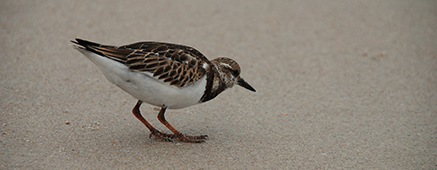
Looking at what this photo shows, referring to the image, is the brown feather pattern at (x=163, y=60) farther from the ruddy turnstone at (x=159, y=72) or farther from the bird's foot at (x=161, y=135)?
the bird's foot at (x=161, y=135)

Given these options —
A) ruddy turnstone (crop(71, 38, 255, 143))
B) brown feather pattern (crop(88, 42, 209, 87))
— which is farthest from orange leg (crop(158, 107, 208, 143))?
brown feather pattern (crop(88, 42, 209, 87))

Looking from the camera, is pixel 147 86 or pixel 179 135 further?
pixel 179 135

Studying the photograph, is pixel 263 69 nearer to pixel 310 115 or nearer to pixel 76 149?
pixel 310 115

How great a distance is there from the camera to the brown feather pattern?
12.0 ft

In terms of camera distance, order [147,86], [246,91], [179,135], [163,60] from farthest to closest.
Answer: [246,91] → [179,135] → [163,60] → [147,86]

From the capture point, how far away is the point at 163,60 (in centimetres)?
384

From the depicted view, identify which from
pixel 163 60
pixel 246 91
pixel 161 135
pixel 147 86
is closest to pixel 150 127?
pixel 161 135

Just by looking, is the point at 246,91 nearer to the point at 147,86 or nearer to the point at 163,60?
the point at 163,60

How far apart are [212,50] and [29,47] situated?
235 cm

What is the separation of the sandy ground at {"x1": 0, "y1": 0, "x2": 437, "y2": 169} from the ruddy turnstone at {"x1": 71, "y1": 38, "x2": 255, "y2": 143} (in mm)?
477

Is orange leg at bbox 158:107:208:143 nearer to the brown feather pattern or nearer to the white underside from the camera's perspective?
the white underside

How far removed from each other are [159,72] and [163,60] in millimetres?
153

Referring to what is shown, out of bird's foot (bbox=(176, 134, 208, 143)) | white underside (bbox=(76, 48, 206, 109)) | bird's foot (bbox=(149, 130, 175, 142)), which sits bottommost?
bird's foot (bbox=(176, 134, 208, 143))

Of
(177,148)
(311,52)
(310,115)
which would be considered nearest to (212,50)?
(311,52)
